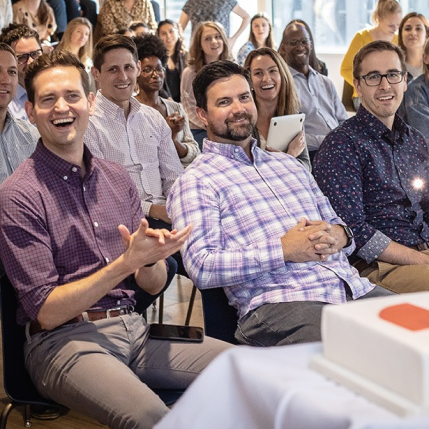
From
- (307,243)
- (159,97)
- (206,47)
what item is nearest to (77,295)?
(307,243)

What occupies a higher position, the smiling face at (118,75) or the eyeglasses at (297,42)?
the eyeglasses at (297,42)

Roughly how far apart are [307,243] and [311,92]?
2.62m

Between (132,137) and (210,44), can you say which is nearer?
(132,137)

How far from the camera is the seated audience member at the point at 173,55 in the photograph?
20.4ft

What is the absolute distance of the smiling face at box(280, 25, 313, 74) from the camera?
4.76 meters

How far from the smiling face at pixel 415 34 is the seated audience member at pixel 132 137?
296cm

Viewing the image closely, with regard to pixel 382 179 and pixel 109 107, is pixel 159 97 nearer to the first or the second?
pixel 109 107

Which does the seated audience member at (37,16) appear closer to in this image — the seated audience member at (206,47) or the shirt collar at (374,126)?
the seated audience member at (206,47)

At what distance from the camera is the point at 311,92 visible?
459cm

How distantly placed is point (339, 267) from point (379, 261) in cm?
40

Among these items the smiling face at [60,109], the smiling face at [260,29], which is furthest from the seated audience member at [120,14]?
the smiling face at [60,109]

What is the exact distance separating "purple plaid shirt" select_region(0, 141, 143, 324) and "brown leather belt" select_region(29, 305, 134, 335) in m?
0.02

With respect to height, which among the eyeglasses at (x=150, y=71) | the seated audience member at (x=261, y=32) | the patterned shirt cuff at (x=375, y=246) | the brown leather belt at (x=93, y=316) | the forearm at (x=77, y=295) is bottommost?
the patterned shirt cuff at (x=375, y=246)

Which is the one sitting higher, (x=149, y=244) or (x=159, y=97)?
(x=159, y=97)
